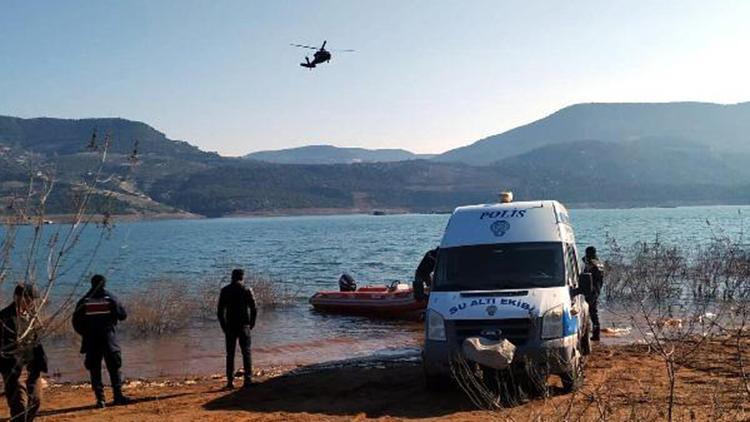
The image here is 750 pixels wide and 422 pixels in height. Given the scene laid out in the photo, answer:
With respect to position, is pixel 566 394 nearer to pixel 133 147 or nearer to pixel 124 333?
pixel 133 147

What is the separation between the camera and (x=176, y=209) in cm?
16688

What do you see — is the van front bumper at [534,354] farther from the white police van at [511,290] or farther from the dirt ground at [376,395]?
the dirt ground at [376,395]

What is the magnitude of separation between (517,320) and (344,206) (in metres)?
177

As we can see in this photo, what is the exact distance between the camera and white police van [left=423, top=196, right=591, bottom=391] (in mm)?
9344

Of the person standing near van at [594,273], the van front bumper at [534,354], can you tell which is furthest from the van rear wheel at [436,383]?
the person standing near van at [594,273]

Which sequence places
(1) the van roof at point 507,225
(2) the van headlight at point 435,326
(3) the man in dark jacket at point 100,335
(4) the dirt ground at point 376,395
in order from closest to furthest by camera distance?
1. (4) the dirt ground at point 376,395
2. (2) the van headlight at point 435,326
3. (3) the man in dark jacket at point 100,335
4. (1) the van roof at point 507,225

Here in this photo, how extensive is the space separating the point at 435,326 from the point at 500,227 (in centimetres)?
209

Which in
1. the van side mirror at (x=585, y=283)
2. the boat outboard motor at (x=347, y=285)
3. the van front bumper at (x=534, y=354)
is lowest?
the boat outboard motor at (x=347, y=285)

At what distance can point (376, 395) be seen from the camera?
34.7 ft

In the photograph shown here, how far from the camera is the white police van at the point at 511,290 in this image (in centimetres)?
934

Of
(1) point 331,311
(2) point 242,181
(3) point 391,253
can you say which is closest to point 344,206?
(2) point 242,181

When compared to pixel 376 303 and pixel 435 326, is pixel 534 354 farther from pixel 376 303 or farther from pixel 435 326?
pixel 376 303

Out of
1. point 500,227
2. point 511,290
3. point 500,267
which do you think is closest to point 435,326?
point 511,290

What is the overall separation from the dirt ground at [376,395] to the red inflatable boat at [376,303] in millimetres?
8594
